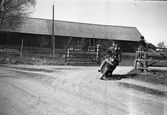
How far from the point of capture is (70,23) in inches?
1448

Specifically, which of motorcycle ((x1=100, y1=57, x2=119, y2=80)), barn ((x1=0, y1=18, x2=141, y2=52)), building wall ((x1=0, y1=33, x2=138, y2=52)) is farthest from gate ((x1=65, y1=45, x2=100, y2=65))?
building wall ((x1=0, y1=33, x2=138, y2=52))

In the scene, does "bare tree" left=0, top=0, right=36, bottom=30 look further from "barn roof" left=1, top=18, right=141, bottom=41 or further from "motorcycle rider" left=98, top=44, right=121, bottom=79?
"motorcycle rider" left=98, top=44, right=121, bottom=79

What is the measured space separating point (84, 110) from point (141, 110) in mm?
1465

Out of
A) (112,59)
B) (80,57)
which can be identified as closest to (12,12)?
(80,57)

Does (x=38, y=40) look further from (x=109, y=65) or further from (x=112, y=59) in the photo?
(x=109, y=65)

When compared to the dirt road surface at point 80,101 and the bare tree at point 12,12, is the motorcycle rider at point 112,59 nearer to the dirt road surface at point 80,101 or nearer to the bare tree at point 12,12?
the dirt road surface at point 80,101

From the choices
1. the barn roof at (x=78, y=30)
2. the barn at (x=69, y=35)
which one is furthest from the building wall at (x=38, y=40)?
the barn roof at (x=78, y=30)

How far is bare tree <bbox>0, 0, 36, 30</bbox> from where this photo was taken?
1864 centimetres

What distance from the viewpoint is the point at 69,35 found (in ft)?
106

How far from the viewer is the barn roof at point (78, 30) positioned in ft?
102

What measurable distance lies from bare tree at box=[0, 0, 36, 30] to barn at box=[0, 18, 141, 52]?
21.3 ft

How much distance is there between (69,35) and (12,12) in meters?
14.1

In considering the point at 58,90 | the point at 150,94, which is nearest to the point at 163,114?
the point at 150,94

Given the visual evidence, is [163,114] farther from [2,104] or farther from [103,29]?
[103,29]
